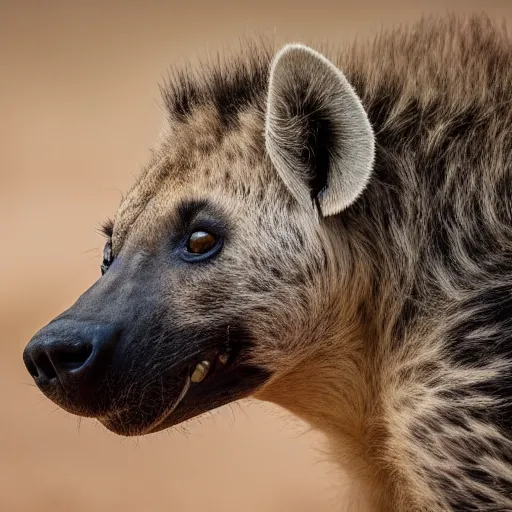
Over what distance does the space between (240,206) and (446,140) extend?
0.27m

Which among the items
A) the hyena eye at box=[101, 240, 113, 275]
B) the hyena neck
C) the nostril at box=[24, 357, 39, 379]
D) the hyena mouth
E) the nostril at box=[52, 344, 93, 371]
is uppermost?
the nostril at box=[52, 344, 93, 371]

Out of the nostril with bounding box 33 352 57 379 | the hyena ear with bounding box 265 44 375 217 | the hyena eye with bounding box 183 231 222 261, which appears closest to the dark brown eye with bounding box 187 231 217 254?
the hyena eye with bounding box 183 231 222 261

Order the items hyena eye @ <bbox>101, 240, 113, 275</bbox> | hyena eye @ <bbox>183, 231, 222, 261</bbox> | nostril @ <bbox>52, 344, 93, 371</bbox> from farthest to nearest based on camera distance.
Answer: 1. hyena eye @ <bbox>101, 240, 113, 275</bbox>
2. hyena eye @ <bbox>183, 231, 222, 261</bbox>
3. nostril @ <bbox>52, 344, 93, 371</bbox>

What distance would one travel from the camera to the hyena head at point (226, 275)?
1.04 m

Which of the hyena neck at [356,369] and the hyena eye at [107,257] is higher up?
the hyena eye at [107,257]

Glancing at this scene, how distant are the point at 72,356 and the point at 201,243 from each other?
22cm

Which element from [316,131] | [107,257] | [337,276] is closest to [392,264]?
[337,276]

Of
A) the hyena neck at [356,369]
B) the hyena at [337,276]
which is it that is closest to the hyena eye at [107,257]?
the hyena at [337,276]

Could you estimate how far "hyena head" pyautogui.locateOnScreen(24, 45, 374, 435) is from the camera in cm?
104

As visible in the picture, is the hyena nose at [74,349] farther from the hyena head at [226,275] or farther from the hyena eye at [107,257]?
the hyena eye at [107,257]

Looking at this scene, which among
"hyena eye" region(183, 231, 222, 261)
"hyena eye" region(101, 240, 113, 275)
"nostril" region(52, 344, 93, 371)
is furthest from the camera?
"hyena eye" region(101, 240, 113, 275)

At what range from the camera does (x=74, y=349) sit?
1.01 m

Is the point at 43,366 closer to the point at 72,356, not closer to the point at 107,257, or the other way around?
the point at 72,356

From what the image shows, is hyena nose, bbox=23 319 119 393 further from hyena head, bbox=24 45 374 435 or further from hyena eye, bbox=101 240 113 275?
hyena eye, bbox=101 240 113 275
